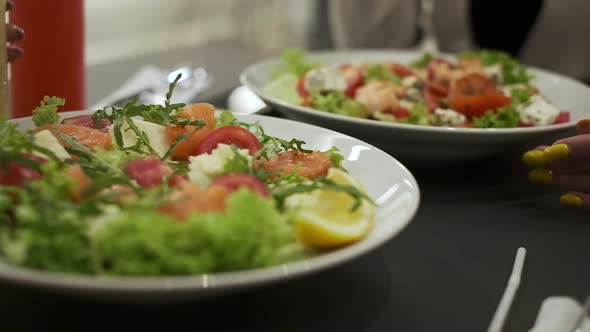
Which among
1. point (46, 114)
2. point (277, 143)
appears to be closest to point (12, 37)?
point (46, 114)

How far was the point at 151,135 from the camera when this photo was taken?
3.79ft

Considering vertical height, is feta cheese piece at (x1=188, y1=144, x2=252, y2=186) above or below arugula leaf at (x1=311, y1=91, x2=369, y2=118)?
above

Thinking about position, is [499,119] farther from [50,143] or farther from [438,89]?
[50,143]

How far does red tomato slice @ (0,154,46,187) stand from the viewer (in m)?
0.84

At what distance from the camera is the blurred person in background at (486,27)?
9.67 ft

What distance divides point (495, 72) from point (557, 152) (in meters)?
0.74

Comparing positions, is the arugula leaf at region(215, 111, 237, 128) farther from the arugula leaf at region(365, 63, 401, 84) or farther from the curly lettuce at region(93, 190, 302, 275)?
the arugula leaf at region(365, 63, 401, 84)

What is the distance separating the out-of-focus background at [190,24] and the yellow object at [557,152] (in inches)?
113

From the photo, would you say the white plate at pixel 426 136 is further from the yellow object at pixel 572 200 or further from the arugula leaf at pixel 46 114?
the arugula leaf at pixel 46 114

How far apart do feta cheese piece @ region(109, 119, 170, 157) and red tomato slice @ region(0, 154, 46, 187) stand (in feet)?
0.91

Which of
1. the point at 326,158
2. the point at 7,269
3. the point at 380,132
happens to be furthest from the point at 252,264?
the point at 380,132

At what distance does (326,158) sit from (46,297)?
455mm

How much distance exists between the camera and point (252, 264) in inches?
30.8

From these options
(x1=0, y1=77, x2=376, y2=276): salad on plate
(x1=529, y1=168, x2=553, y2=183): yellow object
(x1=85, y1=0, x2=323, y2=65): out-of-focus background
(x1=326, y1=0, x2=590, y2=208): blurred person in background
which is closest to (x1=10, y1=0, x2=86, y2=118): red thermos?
(x1=0, y1=77, x2=376, y2=276): salad on plate
